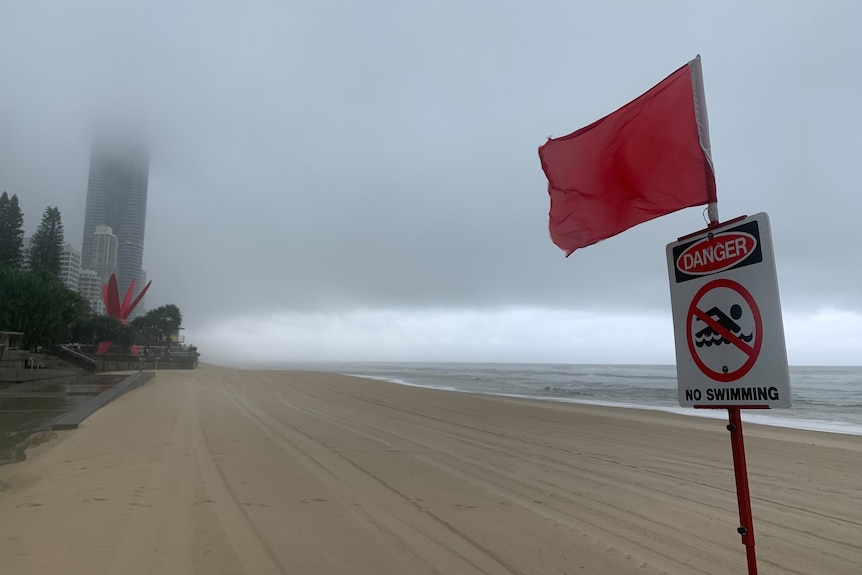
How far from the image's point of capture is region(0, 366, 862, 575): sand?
3.66 meters

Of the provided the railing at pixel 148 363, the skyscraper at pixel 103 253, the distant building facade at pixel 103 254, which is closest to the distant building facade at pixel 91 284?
the distant building facade at pixel 103 254

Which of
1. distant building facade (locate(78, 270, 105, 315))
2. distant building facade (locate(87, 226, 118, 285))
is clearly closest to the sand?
distant building facade (locate(78, 270, 105, 315))

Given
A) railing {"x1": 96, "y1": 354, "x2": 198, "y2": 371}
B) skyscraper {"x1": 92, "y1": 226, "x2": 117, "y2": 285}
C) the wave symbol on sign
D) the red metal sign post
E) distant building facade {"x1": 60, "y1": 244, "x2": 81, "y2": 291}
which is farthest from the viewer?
skyscraper {"x1": 92, "y1": 226, "x2": 117, "y2": 285}

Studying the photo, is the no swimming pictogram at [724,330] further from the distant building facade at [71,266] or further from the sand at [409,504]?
the distant building facade at [71,266]

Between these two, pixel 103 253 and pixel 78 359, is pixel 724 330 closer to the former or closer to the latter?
pixel 78 359

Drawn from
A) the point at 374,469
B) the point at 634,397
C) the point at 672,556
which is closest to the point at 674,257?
the point at 672,556

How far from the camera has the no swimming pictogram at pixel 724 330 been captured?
2.21 m

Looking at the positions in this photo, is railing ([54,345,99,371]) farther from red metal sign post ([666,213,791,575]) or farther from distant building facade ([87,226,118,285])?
distant building facade ([87,226,118,285])

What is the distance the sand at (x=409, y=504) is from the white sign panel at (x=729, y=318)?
2.01 metres

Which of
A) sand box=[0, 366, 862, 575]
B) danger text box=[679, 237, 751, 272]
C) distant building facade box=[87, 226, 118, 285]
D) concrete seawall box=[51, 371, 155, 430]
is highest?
distant building facade box=[87, 226, 118, 285]

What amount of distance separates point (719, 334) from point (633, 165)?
1443mm

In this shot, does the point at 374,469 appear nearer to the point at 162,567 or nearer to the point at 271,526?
the point at 271,526

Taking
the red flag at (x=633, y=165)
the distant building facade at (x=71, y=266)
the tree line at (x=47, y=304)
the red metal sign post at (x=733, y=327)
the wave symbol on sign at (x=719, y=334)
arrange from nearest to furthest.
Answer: the red metal sign post at (x=733, y=327), the wave symbol on sign at (x=719, y=334), the red flag at (x=633, y=165), the tree line at (x=47, y=304), the distant building facade at (x=71, y=266)

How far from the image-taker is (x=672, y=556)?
3844 millimetres
